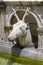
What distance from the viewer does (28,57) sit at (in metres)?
2.46

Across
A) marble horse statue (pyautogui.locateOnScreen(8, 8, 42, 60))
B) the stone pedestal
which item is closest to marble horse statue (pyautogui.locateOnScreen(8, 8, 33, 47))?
marble horse statue (pyautogui.locateOnScreen(8, 8, 42, 60))

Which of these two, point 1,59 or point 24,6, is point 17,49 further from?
point 24,6

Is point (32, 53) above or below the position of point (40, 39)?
below

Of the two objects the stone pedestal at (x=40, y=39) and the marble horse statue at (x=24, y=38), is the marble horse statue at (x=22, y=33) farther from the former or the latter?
the stone pedestal at (x=40, y=39)

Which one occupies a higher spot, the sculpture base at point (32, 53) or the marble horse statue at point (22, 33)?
the marble horse statue at point (22, 33)

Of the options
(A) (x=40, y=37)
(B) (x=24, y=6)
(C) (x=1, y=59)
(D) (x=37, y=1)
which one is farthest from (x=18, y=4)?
(C) (x=1, y=59)

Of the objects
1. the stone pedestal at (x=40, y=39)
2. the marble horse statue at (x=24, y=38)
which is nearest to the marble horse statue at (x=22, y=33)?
the marble horse statue at (x=24, y=38)

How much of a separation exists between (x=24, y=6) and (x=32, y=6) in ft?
0.38

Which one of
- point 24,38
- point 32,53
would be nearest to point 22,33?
point 24,38

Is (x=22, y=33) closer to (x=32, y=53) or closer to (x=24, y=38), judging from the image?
(x=24, y=38)

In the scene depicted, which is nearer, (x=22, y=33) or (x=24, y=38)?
(x=22, y=33)

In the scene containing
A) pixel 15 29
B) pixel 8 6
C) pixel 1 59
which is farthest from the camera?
pixel 8 6

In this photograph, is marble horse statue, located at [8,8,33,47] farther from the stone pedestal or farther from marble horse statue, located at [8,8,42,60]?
the stone pedestal

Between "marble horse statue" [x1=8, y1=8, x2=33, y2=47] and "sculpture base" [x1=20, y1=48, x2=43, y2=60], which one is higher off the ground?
"marble horse statue" [x1=8, y1=8, x2=33, y2=47]
